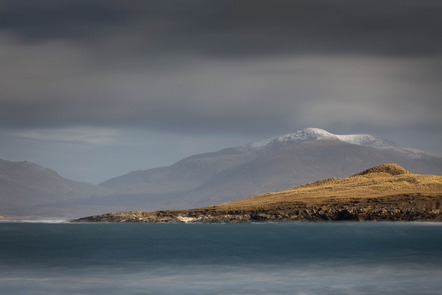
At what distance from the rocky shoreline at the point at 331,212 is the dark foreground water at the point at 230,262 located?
20028 mm

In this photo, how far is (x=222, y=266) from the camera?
72938mm

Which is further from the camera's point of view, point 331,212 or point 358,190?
point 358,190

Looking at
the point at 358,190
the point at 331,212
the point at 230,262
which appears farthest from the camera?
the point at 358,190

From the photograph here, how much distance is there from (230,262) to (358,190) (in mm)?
105950

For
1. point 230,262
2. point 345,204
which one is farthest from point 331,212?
point 230,262

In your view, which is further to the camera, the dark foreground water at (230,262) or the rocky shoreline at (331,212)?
the rocky shoreline at (331,212)

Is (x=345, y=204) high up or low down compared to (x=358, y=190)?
down

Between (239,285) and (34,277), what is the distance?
63.9 ft

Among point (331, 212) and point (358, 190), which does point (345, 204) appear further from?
point (358, 190)

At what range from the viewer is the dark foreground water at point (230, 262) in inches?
2156

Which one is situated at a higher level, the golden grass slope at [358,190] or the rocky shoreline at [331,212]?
the golden grass slope at [358,190]

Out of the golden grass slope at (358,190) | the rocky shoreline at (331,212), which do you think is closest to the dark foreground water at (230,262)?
the rocky shoreline at (331,212)

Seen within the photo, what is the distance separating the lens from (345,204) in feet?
511

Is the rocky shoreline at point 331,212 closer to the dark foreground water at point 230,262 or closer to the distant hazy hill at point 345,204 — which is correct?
the distant hazy hill at point 345,204
